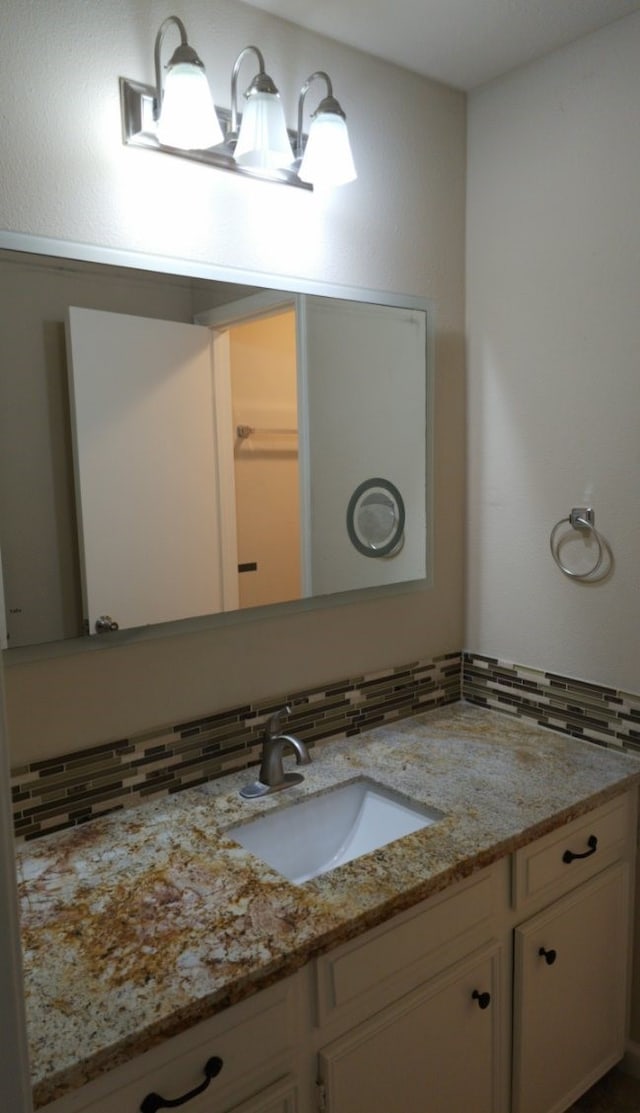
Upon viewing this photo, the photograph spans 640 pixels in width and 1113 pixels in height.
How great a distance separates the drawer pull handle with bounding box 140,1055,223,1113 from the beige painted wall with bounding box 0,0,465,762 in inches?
24.5

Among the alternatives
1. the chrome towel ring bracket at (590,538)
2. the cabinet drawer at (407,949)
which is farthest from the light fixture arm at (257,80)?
the cabinet drawer at (407,949)

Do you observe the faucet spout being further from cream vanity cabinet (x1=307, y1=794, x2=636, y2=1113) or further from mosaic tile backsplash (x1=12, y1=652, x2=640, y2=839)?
cream vanity cabinet (x1=307, y1=794, x2=636, y2=1113)

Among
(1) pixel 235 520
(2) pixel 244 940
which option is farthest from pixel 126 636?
(2) pixel 244 940

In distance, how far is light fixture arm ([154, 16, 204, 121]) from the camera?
1.33 meters

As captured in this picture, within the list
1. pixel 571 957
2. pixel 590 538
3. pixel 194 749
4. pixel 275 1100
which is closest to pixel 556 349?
pixel 590 538

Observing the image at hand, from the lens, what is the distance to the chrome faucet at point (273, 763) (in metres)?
1.57

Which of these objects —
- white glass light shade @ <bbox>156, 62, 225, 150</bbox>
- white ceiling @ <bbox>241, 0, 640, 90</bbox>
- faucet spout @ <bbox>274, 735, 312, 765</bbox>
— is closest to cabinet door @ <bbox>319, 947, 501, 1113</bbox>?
faucet spout @ <bbox>274, 735, 312, 765</bbox>

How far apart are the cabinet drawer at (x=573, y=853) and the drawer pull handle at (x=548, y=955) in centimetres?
11

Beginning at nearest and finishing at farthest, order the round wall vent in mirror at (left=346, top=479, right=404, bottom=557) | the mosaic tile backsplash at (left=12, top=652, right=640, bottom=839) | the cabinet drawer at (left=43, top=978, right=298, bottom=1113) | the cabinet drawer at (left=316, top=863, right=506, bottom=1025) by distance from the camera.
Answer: the cabinet drawer at (left=43, top=978, right=298, bottom=1113)
the cabinet drawer at (left=316, top=863, right=506, bottom=1025)
the mosaic tile backsplash at (left=12, top=652, right=640, bottom=839)
the round wall vent in mirror at (left=346, top=479, right=404, bottom=557)

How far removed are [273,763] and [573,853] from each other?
0.66 metres

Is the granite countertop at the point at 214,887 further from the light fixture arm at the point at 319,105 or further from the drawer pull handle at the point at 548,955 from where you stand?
the light fixture arm at the point at 319,105

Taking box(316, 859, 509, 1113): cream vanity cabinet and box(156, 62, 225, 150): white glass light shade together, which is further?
box(156, 62, 225, 150): white glass light shade

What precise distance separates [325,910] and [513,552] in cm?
113

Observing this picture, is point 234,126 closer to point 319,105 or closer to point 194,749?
point 319,105
